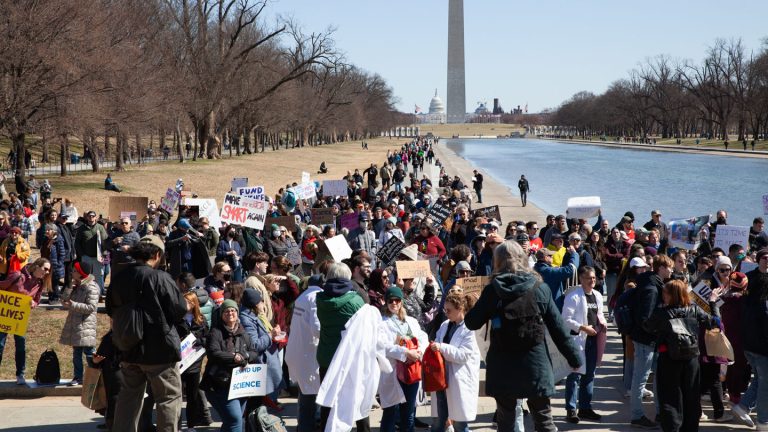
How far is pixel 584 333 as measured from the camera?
858 cm

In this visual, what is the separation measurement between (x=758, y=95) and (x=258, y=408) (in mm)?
117318

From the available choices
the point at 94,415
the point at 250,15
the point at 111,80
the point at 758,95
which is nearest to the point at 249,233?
the point at 94,415

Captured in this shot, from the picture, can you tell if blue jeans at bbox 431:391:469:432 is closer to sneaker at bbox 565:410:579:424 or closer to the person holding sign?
sneaker at bbox 565:410:579:424

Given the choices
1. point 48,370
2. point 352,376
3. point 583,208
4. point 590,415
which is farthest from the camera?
point 583,208

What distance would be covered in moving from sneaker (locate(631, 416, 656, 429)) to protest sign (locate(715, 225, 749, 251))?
5928mm

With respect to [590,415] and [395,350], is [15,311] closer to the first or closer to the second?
[395,350]

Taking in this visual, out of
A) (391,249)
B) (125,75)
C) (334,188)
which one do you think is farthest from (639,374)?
(125,75)

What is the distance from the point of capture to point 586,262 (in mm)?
11820

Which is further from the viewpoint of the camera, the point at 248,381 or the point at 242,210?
the point at 242,210

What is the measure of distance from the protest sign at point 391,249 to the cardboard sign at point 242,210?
3.32 m

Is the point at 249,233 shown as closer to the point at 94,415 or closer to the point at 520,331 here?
the point at 94,415

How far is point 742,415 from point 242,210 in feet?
31.2

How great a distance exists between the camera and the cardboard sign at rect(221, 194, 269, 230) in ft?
51.3

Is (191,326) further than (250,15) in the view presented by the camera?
No
